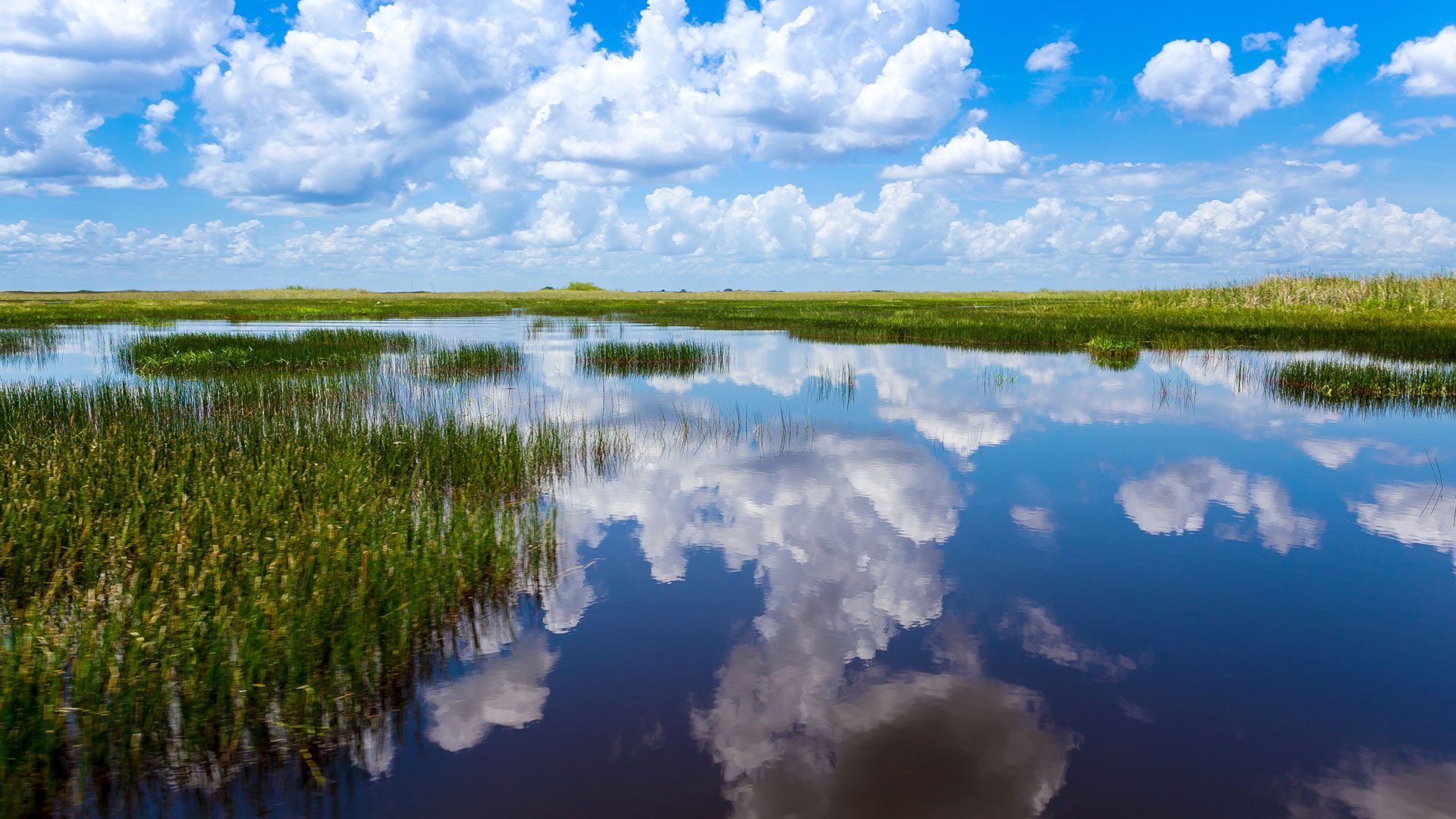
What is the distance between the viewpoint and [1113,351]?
109ft

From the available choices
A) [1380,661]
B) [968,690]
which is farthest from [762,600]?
[1380,661]

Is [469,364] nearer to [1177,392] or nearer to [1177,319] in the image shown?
[1177,392]

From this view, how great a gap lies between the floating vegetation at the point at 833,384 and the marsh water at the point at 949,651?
21.1 feet

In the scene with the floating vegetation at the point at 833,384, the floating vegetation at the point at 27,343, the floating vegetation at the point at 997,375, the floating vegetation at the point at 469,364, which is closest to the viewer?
the floating vegetation at the point at 833,384

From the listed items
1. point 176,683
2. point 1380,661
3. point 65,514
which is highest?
point 65,514

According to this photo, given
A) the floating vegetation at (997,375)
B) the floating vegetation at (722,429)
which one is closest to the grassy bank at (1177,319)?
the floating vegetation at (997,375)

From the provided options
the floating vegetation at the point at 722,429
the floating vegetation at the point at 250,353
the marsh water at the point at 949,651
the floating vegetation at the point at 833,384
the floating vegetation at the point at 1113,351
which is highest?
the floating vegetation at the point at 250,353

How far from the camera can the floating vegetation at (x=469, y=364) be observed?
2416 centimetres

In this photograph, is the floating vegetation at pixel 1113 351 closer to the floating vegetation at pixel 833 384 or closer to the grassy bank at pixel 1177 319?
the grassy bank at pixel 1177 319

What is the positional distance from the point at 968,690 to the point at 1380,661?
3.69 meters

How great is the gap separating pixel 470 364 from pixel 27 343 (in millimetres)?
23368

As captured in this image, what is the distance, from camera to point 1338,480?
43.7 feet

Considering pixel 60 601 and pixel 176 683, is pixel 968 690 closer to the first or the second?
pixel 176 683

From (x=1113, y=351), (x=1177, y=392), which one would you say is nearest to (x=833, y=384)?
(x=1177, y=392)
